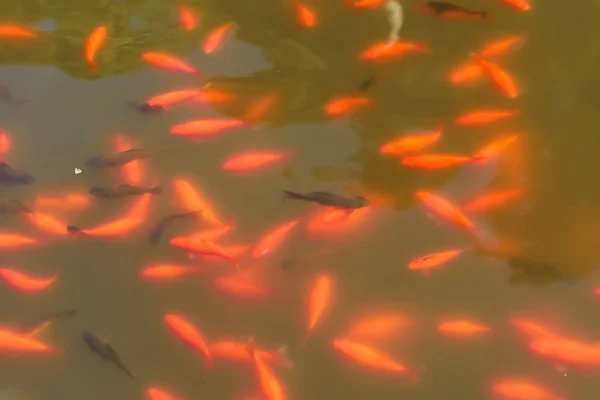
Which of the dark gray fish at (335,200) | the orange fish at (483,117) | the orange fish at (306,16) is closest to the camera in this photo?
the dark gray fish at (335,200)

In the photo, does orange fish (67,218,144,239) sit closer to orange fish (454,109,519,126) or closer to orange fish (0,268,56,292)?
orange fish (0,268,56,292)

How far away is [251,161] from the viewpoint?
3.05 meters

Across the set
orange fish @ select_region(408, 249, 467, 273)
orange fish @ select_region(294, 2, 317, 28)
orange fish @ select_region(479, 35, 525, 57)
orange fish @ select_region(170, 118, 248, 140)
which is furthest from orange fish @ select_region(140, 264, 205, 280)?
orange fish @ select_region(479, 35, 525, 57)

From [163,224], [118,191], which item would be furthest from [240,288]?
[118,191]

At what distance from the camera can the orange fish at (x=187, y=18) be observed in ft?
12.1

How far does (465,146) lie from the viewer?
10.4ft

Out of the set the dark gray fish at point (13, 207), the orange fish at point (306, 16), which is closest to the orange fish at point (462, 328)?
the orange fish at point (306, 16)

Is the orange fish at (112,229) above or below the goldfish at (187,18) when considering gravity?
below

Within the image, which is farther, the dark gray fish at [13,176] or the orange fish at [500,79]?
the orange fish at [500,79]

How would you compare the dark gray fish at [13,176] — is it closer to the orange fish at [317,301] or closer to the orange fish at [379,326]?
the orange fish at [317,301]

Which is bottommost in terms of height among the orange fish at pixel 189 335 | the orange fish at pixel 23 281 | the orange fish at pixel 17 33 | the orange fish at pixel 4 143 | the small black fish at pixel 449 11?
the orange fish at pixel 189 335

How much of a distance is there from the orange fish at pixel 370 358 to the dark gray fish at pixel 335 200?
724mm

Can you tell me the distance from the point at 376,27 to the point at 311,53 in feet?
1.64

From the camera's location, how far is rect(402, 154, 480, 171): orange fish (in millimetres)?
2955
